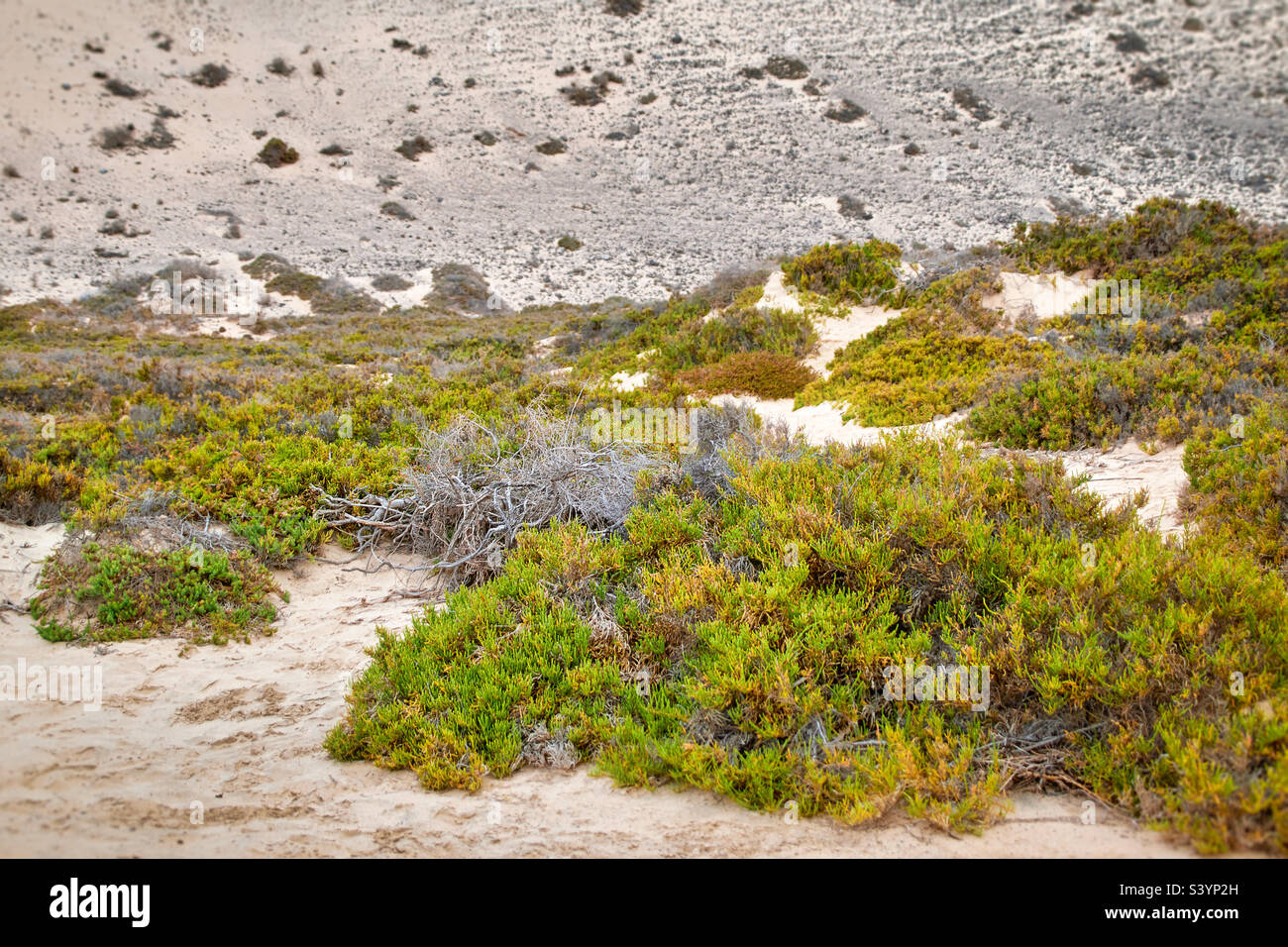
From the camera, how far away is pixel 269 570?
5.38m

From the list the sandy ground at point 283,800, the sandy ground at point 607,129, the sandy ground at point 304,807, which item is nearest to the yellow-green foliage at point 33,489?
the sandy ground at point 283,800

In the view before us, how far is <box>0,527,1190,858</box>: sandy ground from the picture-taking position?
243cm

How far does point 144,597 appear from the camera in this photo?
4633mm

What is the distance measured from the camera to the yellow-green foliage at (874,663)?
2537 mm

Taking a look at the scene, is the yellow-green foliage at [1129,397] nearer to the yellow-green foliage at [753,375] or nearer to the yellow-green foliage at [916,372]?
the yellow-green foliage at [916,372]

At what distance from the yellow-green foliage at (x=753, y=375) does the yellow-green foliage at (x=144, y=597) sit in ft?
23.7

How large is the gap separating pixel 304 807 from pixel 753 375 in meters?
9.19

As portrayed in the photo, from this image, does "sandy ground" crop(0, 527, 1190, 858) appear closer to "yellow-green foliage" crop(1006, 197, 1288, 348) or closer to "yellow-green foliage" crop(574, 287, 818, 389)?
"yellow-green foliage" crop(574, 287, 818, 389)

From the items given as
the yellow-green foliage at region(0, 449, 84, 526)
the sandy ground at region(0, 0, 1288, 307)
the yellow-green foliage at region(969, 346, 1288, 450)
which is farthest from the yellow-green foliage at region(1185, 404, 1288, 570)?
the sandy ground at region(0, 0, 1288, 307)

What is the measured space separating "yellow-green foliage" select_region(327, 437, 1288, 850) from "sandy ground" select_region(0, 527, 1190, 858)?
0.11 m

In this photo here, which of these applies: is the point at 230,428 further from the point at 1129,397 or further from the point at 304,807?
the point at 1129,397

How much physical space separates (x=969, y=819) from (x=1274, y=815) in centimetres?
88

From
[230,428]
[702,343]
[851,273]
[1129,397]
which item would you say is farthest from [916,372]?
[230,428]

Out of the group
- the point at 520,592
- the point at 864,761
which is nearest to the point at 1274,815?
the point at 864,761
